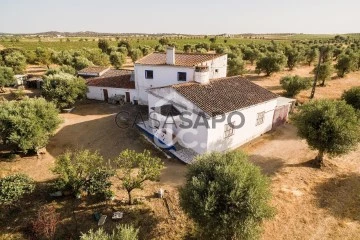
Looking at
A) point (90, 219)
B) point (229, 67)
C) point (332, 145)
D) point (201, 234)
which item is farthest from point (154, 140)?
point (229, 67)

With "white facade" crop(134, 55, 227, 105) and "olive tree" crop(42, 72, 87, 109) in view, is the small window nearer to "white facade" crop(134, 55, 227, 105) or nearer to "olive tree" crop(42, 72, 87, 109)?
"white facade" crop(134, 55, 227, 105)

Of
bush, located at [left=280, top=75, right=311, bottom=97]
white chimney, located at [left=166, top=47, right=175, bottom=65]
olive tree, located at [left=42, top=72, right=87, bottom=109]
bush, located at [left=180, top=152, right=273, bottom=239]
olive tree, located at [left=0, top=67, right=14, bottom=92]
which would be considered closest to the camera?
bush, located at [left=180, top=152, right=273, bottom=239]

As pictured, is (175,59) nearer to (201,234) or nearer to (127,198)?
(127,198)

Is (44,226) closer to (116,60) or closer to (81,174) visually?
(81,174)

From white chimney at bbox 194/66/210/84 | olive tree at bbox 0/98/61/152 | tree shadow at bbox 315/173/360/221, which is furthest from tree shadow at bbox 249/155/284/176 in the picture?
olive tree at bbox 0/98/61/152

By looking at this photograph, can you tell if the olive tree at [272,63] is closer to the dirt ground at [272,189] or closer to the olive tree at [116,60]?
the dirt ground at [272,189]
